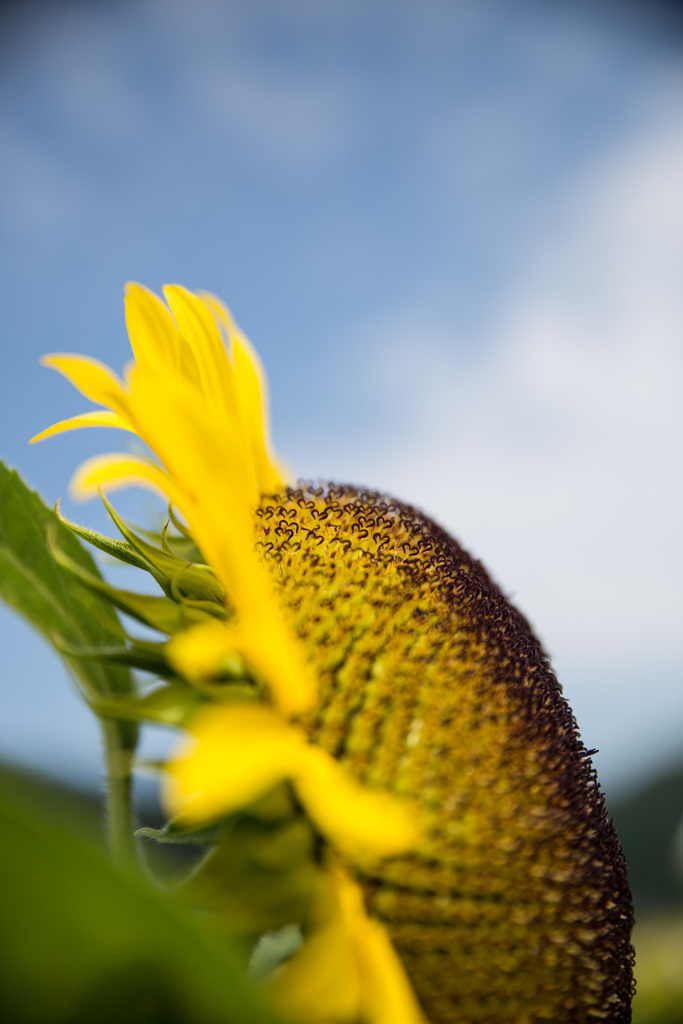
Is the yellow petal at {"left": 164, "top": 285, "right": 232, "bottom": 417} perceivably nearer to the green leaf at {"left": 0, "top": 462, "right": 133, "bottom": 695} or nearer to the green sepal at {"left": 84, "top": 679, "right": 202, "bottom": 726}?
the green leaf at {"left": 0, "top": 462, "right": 133, "bottom": 695}

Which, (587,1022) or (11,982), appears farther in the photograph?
(587,1022)

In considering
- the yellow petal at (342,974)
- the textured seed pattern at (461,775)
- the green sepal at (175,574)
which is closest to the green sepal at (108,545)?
→ the green sepal at (175,574)

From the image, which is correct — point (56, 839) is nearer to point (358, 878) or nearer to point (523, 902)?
point (358, 878)

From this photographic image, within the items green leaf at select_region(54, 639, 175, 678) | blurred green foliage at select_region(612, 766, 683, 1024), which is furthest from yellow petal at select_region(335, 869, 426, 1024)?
blurred green foliage at select_region(612, 766, 683, 1024)

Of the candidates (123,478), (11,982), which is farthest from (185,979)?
(123,478)

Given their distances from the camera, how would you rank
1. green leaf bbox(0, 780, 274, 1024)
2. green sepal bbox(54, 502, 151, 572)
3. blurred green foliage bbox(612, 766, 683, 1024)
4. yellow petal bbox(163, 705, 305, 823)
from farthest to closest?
blurred green foliage bbox(612, 766, 683, 1024) < green sepal bbox(54, 502, 151, 572) < yellow petal bbox(163, 705, 305, 823) < green leaf bbox(0, 780, 274, 1024)

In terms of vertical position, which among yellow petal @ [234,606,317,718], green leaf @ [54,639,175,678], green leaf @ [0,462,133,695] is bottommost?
yellow petal @ [234,606,317,718]
